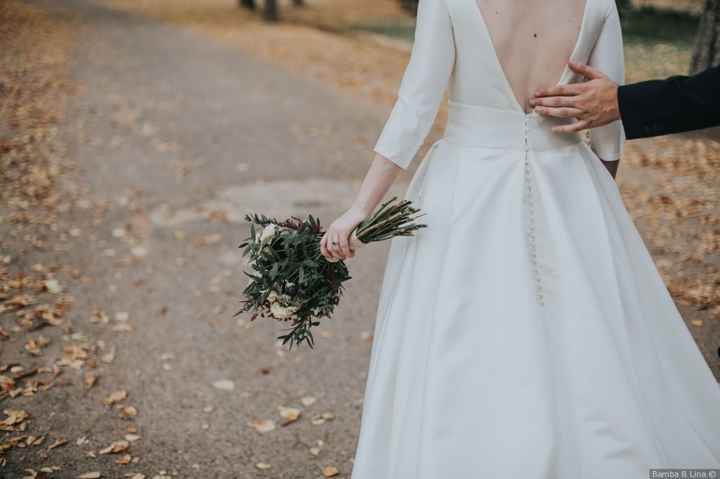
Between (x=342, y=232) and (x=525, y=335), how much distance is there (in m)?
0.68

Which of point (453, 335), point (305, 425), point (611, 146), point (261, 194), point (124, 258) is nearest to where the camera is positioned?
point (453, 335)

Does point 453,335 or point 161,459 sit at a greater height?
point 453,335

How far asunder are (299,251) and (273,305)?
0.22 m

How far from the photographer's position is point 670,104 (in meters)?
2.29

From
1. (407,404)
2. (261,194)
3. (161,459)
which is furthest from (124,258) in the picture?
(407,404)

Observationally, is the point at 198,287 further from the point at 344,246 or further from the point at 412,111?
the point at 412,111

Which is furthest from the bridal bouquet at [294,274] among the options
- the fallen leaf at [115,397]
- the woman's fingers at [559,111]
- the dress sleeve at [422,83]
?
the fallen leaf at [115,397]

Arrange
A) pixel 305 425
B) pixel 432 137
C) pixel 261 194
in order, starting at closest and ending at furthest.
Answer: pixel 305 425 < pixel 261 194 < pixel 432 137

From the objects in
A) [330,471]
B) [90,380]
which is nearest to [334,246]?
[330,471]

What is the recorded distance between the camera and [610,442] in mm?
1965

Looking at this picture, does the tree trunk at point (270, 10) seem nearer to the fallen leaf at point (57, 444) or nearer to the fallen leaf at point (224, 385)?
the fallen leaf at point (224, 385)

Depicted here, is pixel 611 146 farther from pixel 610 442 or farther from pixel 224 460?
pixel 224 460

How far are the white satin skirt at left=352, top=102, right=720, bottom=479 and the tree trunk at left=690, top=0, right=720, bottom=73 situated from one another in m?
5.26

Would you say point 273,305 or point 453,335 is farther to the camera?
point 273,305
